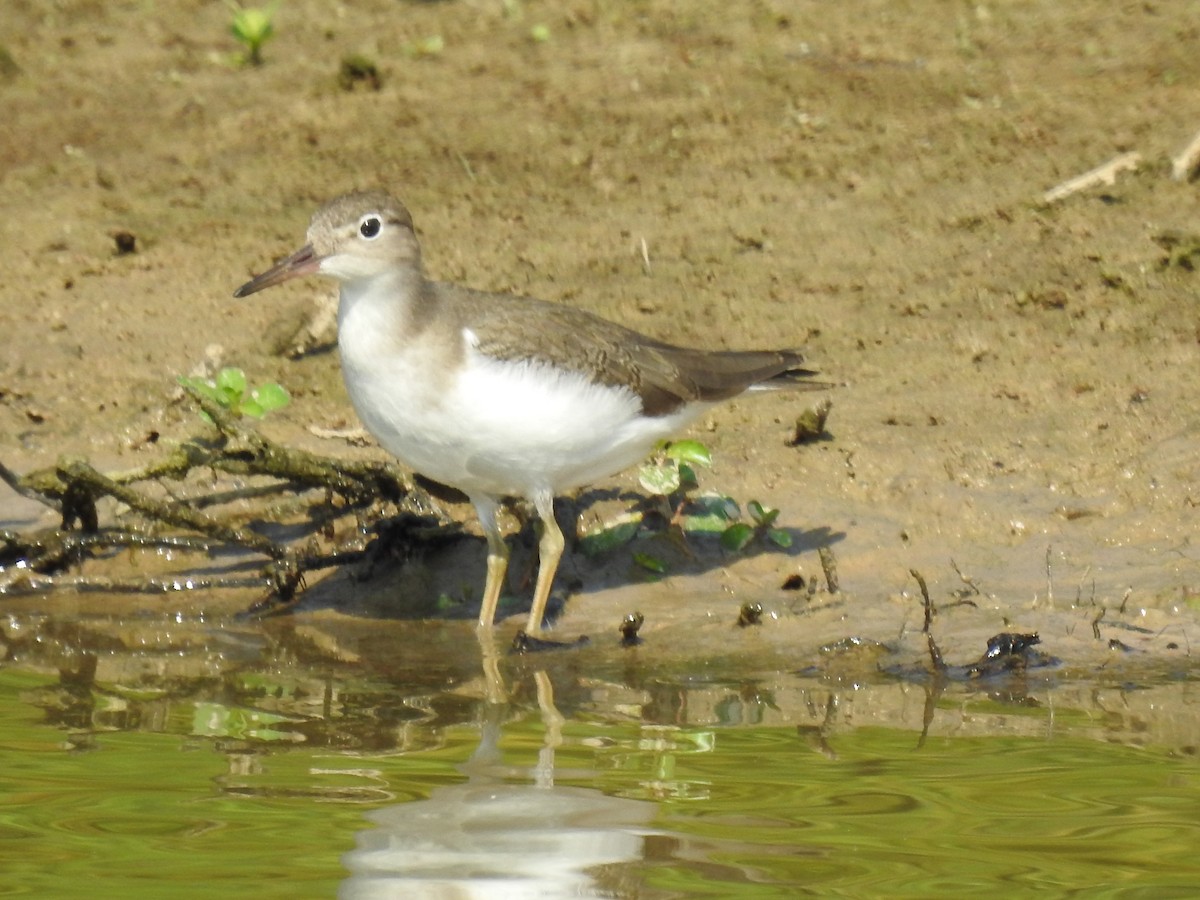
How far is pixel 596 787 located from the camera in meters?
5.61

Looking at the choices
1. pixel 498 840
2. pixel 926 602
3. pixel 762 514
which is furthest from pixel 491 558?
pixel 498 840

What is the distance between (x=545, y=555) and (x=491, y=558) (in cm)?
26

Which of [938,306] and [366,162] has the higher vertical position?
[366,162]

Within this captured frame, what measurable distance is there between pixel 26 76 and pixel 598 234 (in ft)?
14.3

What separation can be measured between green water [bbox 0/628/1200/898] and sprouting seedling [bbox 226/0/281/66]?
638cm

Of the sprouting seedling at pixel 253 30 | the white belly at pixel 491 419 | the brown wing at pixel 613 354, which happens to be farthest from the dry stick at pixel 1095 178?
the sprouting seedling at pixel 253 30

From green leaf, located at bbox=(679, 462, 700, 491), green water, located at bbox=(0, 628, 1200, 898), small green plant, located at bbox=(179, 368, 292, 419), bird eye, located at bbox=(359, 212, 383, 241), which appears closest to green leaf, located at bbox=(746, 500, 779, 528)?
green leaf, located at bbox=(679, 462, 700, 491)

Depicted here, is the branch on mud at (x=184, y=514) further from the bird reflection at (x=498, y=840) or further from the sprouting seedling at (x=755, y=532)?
the bird reflection at (x=498, y=840)

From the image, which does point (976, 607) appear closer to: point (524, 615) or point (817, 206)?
point (524, 615)

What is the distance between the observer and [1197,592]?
24.3 feet

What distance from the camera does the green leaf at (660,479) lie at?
799cm

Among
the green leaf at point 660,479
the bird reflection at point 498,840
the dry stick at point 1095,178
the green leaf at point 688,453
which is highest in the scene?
the dry stick at point 1095,178

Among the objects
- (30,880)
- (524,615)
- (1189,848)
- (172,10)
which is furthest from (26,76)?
(1189,848)

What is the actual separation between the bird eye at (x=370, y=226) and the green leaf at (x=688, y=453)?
1.57 metres
